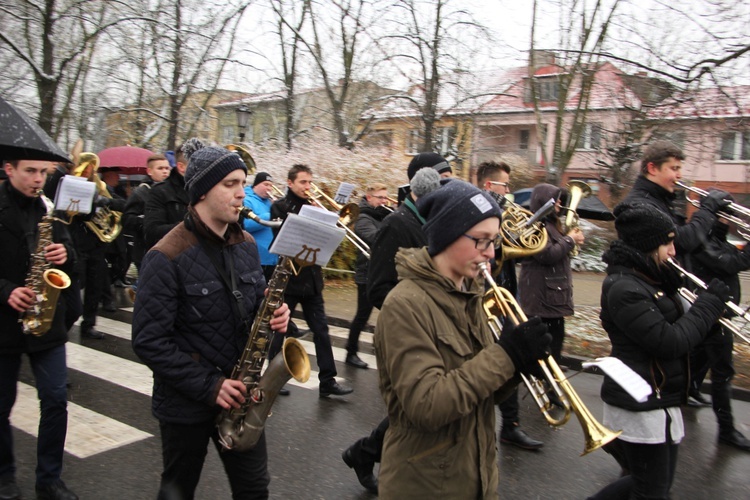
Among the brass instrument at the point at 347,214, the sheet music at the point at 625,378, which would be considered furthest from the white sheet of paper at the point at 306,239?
the brass instrument at the point at 347,214

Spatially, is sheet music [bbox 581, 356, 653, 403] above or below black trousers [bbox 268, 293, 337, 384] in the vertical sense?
above

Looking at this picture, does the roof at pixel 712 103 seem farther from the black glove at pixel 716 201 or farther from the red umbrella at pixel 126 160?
the red umbrella at pixel 126 160

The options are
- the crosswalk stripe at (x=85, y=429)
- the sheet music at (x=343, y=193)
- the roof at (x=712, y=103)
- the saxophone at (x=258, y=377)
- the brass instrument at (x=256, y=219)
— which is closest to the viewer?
the saxophone at (x=258, y=377)

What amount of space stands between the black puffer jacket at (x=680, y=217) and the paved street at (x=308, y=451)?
5.11ft

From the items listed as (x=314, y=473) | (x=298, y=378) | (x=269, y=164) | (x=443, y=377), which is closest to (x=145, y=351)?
(x=298, y=378)

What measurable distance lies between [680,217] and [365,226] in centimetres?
297

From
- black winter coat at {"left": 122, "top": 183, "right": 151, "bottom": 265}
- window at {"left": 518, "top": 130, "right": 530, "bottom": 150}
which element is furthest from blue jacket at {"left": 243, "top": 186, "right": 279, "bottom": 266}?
window at {"left": 518, "top": 130, "right": 530, "bottom": 150}

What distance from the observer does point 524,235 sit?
5.05m

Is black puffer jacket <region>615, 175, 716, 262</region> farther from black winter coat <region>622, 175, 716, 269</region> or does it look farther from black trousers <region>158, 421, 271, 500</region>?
black trousers <region>158, 421, 271, 500</region>

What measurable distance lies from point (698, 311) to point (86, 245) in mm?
6913

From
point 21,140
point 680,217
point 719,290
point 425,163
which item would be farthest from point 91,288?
point 719,290

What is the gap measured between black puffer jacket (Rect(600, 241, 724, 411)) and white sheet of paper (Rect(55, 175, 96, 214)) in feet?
13.1

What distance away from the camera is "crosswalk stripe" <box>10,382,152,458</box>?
449 cm

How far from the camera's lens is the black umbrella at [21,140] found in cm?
338
